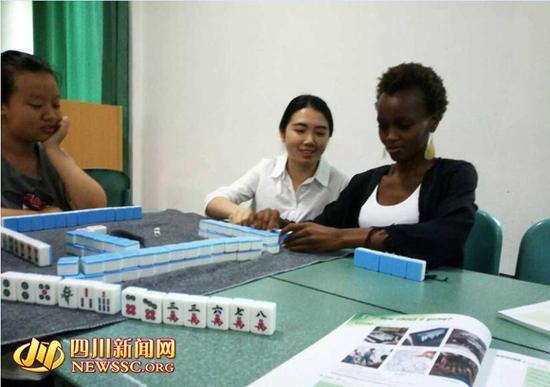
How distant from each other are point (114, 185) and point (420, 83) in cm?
132

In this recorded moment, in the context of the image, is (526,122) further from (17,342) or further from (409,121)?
(17,342)

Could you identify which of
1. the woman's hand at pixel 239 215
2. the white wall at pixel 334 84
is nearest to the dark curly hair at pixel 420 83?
the woman's hand at pixel 239 215

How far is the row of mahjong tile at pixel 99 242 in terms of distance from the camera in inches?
35.5

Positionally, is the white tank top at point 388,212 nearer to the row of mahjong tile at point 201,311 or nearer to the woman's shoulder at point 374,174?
the woman's shoulder at point 374,174

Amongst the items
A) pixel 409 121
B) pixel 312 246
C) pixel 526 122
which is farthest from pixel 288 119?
pixel 526 122

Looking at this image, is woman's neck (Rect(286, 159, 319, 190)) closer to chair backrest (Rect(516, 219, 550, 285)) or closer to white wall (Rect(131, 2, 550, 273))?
white wall (Rect(131, 2, 550, 273))

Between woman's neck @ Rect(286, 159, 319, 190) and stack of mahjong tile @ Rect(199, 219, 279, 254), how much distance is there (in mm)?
581

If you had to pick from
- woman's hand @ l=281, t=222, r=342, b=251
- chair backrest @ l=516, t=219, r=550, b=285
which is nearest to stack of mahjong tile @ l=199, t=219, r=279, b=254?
woman's hand @ l=281, t=222, r=342, b=251

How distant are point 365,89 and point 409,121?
102 centimetres

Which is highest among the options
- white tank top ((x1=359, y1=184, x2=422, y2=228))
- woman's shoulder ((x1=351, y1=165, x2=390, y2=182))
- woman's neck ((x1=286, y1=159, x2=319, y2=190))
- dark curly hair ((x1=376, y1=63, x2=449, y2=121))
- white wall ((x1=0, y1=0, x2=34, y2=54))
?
white wall ((x1=0, y1=0, x2=34, y2=54))

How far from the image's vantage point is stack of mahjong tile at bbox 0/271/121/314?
2.11 feet

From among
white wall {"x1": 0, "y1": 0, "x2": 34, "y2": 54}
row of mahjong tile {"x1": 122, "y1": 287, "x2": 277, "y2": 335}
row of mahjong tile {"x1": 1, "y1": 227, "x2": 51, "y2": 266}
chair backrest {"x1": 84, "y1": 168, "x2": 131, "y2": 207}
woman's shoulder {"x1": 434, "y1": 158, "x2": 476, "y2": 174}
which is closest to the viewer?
A: row of mahjong tile {"x1": 122, "y1": 287, "x2": 277, "y2": 335}

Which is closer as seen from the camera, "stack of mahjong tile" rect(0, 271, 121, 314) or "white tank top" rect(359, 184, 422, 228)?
"stack of mahjong tile" rect(0, 271, 121, 314)

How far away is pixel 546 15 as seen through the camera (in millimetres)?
1624
